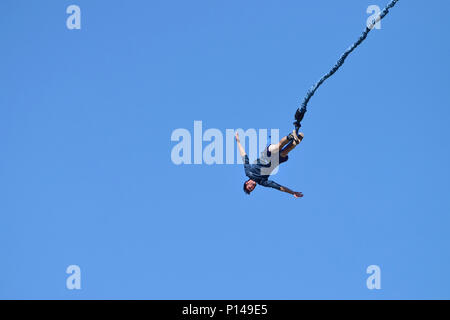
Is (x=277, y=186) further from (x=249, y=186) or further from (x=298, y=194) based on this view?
(x=249, y=186)

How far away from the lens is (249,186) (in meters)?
19.9

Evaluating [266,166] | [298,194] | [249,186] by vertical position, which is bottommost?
[298,194]

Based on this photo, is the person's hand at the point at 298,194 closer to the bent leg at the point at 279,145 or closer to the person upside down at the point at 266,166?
the person upside down at the point at 266,166

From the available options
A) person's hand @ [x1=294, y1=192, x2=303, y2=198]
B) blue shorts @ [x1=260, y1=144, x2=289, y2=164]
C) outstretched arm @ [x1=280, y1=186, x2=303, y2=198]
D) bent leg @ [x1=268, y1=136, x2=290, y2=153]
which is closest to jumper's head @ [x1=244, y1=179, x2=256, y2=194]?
blue shorts @ [x1=260, y1=144, x2=289, y2=164]

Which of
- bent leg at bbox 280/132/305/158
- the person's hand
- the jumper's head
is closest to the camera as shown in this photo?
bent leg at bbox 280/132/305/158

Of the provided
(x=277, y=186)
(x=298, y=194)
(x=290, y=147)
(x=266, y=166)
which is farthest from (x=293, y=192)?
(x=290, y=147)

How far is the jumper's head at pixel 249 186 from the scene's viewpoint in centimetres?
1984

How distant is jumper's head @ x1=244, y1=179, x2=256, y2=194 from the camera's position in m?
19.8

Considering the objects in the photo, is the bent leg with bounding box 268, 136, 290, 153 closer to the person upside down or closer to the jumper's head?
the person upside down
